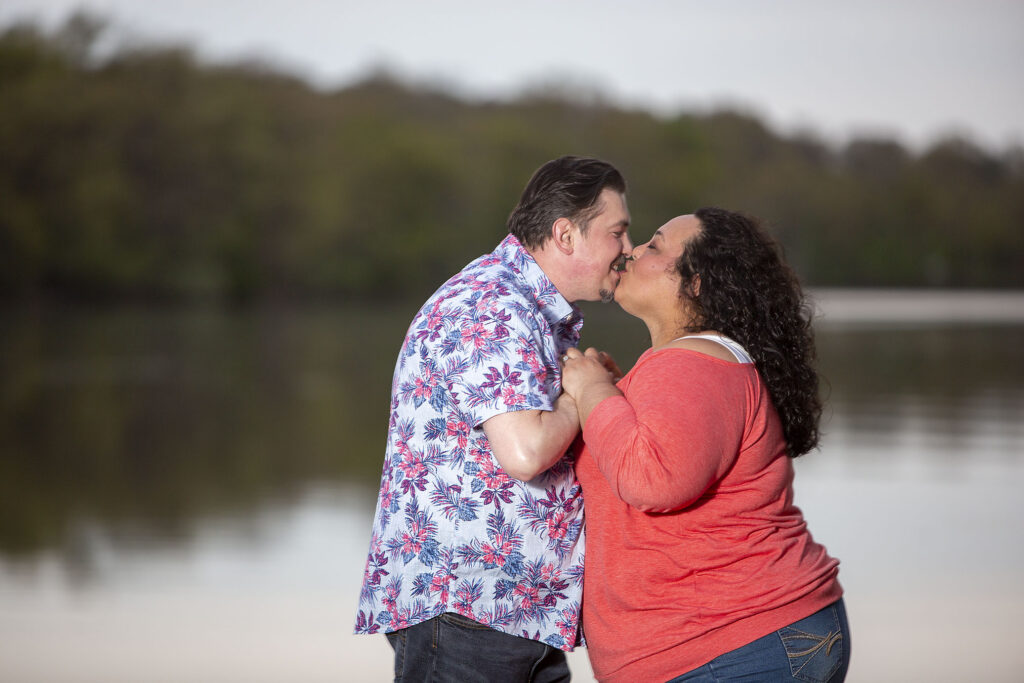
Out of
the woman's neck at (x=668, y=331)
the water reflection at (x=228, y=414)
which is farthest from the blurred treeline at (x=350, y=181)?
the woman's neck at (x=668, y=331)

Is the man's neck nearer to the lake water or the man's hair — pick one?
the man's hair

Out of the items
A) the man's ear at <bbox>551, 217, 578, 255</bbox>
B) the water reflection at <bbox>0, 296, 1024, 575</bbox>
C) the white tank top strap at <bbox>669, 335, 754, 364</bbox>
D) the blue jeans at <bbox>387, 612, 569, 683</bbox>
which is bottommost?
the water reflection at <bbox>0, 296, 1024, 575</bbox>

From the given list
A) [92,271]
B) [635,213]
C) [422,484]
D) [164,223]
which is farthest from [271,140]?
[422,484]

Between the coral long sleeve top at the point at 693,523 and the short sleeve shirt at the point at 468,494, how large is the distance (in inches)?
3.9

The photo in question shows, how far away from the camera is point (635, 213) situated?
128 feet

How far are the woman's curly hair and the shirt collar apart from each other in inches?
Answer: 7.8

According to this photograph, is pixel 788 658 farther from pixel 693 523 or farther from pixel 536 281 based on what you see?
pixel 536 281

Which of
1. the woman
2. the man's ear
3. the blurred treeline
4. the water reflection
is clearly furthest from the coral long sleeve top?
the blurred treeline

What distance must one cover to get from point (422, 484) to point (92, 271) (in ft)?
104

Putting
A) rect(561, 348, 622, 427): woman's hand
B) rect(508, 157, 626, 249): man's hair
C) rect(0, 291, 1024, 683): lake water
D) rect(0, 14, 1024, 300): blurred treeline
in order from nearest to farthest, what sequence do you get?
rect(561, 348, 622, 427): woman's hand, rect(508, 157, 626, 249): man's hair, rect(0, 291, 1024, 683): lake water, rect(0, 14, 1024, 300): blurred treeline

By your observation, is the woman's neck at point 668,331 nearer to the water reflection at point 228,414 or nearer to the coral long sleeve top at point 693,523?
Answer: the coral long sleeve top at point 693,523

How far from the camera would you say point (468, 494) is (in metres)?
1.68

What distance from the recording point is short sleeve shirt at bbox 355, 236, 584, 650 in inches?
64.9

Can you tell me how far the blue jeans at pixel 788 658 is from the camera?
160cm
